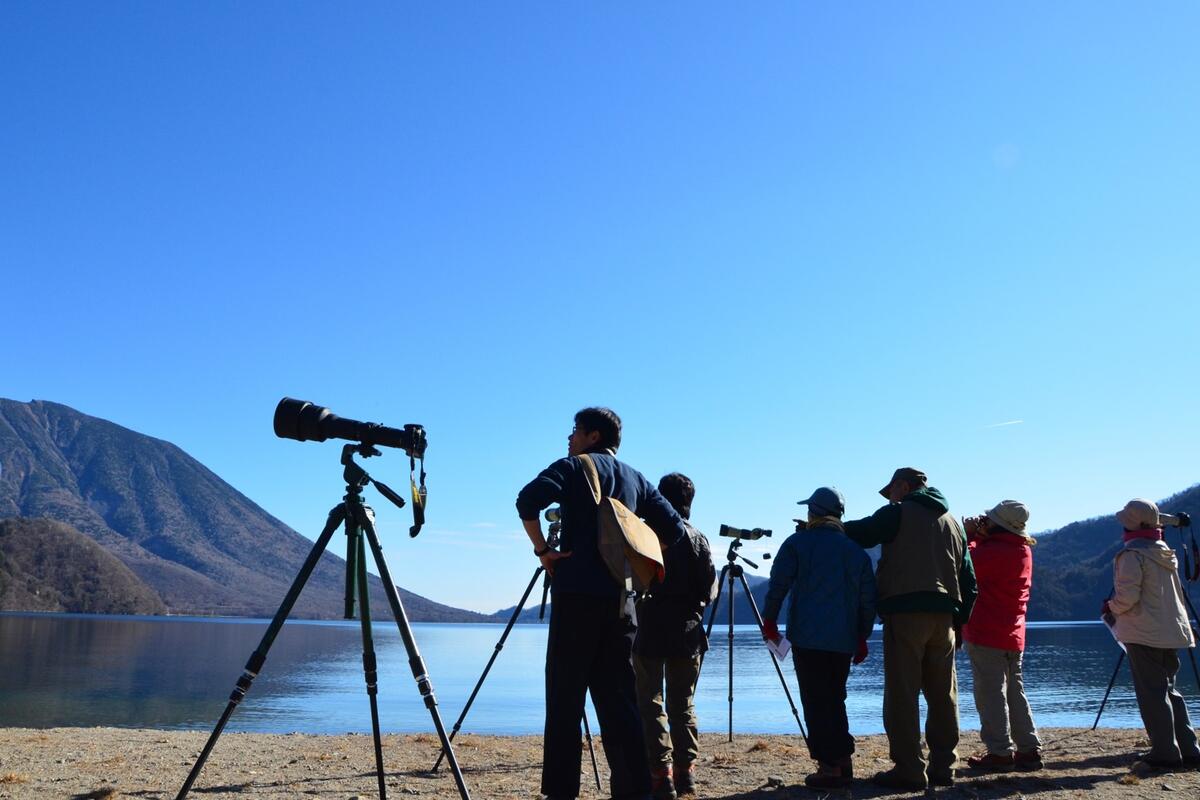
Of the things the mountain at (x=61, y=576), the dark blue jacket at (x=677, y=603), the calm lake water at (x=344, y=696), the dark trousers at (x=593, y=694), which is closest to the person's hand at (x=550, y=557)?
the dark trousers at (x=593, y=694)

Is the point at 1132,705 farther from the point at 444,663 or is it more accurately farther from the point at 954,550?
the point at 444,663

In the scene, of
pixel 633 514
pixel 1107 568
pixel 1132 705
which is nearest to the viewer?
pixel 633 514

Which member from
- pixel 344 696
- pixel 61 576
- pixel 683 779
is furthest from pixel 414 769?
pixel 61 576

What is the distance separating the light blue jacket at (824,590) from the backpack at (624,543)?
4.90 feet

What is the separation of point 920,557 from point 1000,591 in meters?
1.26

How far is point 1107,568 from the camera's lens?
136 m

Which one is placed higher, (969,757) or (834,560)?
(834,560)

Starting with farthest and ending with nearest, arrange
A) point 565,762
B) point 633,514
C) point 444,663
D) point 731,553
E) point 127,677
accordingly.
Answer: point 444,663
point 127,677
point 731,553
point 633,514
point 565,762

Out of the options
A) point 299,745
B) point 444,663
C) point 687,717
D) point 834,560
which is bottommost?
point 444,663

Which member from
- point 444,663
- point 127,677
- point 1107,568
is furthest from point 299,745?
point 1107,568

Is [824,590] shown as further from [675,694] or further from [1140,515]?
[1140,515]

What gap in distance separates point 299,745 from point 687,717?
424 cm

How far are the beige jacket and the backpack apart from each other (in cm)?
402

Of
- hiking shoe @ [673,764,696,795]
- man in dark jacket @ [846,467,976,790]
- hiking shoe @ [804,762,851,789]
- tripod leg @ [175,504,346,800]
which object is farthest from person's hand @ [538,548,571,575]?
hiking shoe @ [804,762,851,789]
